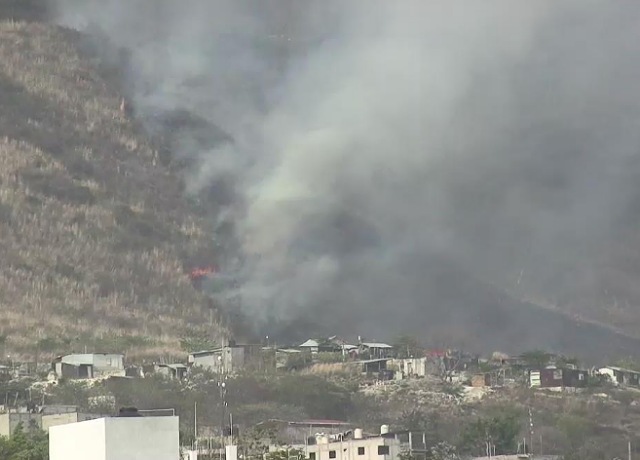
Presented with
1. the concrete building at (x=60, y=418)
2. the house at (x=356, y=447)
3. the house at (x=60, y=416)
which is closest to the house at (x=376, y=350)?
the house at (x=356, y=447)

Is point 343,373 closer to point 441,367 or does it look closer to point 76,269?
point 441,367

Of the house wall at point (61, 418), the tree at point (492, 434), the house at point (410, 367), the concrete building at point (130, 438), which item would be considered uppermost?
the house at point (410, 367)

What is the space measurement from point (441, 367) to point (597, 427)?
19.8ft

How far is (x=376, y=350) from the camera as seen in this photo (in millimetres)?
59625

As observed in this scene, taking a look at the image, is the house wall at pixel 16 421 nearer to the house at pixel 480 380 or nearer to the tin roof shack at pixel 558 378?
the house at pixel 480 380

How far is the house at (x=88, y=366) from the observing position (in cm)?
5428

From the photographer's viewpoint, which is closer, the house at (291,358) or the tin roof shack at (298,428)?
the tin roof shack at (298,428)

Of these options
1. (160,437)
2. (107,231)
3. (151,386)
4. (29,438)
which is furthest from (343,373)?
(160,437)

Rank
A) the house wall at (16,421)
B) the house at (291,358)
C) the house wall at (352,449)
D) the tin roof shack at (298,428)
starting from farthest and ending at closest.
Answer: the house at (291,358)
the tin roof shack at (298,428)
the house wall at (16,421)
the house wall at (352,449)

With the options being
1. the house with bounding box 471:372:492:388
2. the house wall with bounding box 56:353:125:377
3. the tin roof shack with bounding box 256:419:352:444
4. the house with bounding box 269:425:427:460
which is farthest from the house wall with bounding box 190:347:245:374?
the house with bounding box 269:425:427:460

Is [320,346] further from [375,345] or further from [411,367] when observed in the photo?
[411,367]

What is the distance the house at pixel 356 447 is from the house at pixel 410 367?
9.89 metres

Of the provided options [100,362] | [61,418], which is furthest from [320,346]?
[61,418]

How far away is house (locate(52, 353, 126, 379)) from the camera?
178 feet
